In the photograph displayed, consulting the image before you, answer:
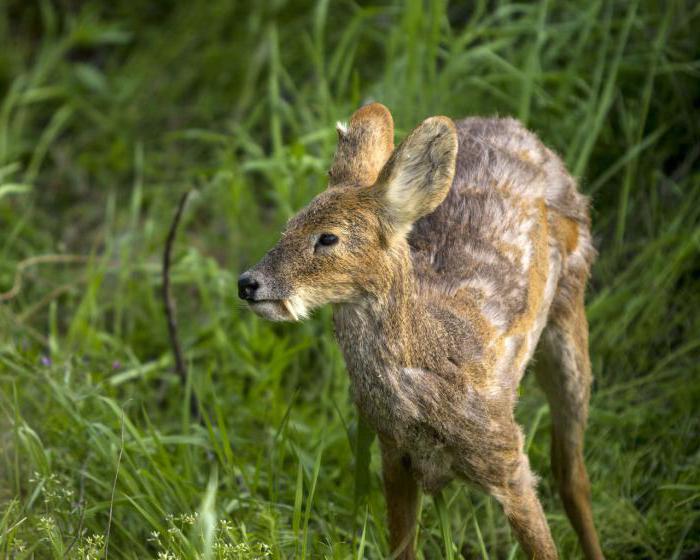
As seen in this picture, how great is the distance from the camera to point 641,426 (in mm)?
4316

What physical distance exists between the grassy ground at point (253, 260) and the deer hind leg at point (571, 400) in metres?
0.17

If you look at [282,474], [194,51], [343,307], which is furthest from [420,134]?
[194,51]

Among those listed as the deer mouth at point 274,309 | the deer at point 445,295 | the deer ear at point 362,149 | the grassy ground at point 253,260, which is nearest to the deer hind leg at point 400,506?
the deer at point 445,295

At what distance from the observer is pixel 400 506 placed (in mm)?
3355

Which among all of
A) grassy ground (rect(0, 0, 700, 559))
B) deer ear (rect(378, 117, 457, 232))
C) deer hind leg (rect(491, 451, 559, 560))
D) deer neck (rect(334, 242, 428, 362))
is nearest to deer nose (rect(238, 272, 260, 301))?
deer neck (rect(334, 242, 428, 362))

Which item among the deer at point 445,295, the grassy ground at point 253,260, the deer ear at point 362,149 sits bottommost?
the grassy ground at point 253,260

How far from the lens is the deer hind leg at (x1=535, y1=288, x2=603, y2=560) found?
3734 mm

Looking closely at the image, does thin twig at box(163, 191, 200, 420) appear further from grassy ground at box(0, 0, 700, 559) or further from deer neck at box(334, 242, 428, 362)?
deer neck at box(334, 242, 428, 362)

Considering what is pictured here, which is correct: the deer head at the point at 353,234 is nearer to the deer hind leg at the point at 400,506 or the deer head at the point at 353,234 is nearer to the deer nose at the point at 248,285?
the deer nose at the point at 248,285

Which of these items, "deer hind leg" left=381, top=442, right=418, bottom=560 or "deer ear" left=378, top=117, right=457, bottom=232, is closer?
"deer ear" left=378, top=117, right=457, bottom=232

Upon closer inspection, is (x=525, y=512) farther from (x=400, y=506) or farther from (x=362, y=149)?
(x=362, y=149)

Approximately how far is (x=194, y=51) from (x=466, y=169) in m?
3.64

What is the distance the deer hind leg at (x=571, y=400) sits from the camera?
3734mm

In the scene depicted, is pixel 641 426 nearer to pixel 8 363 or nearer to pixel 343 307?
Answer: pixel 343 307
